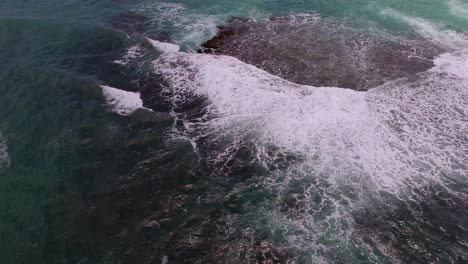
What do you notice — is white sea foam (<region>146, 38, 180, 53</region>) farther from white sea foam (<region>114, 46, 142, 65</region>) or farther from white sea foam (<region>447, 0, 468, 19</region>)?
white sea foam (<region>447, 0, 468, 19</region>)

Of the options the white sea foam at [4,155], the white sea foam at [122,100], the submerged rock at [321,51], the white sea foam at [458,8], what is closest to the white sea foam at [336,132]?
the submerged rock at [321,51]

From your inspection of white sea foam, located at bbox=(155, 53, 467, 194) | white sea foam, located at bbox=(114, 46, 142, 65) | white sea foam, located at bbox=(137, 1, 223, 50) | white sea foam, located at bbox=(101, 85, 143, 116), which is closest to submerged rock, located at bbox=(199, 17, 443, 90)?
white sea foam, located at bbox=(137, 1, 223, 50)

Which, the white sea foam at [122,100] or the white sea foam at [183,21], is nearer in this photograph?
the white sea foam at [122,100]

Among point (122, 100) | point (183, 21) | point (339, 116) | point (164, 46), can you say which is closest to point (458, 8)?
point (339, 116)

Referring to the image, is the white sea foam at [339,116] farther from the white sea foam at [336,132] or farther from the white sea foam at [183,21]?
the white sea foam at [183,21]

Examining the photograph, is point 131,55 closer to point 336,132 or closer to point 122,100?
point 122,100

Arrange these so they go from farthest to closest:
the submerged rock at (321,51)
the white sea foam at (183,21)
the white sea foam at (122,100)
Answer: the white sea foam at (183,21), the submerged rock at (321,51), the white sea foam at (122,100)

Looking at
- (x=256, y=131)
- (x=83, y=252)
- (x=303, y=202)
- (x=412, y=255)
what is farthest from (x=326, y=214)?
(x=83, y=252)
